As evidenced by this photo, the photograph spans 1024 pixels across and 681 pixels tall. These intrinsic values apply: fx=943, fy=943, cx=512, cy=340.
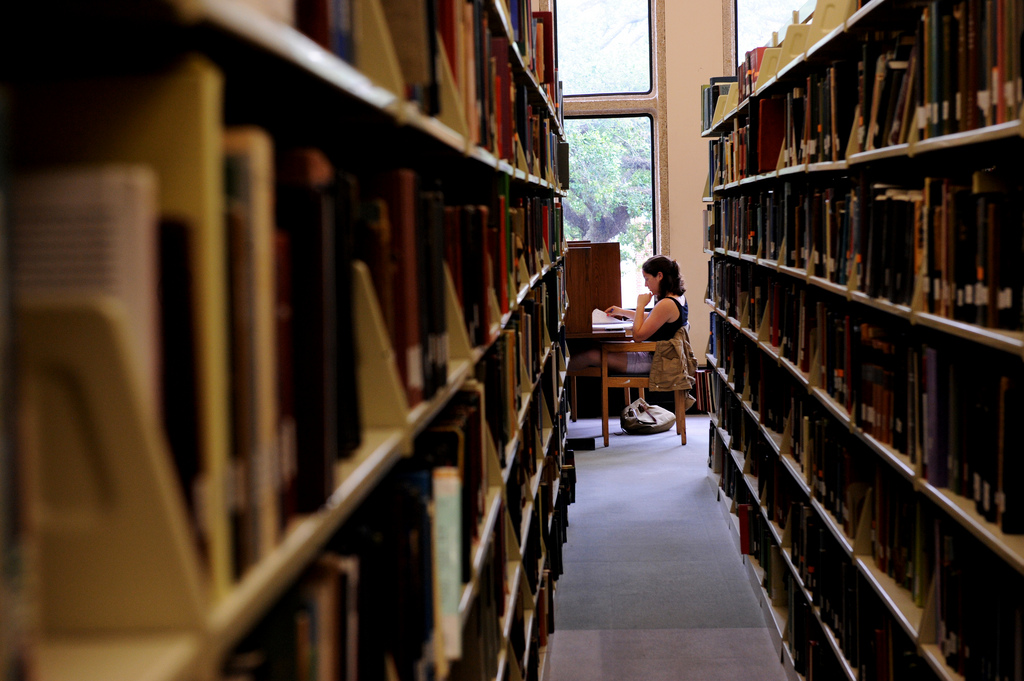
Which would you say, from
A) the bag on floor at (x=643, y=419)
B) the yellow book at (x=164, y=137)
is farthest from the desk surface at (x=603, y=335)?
the yellow book at (x=164, y=137)

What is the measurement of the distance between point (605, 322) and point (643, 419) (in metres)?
0.77

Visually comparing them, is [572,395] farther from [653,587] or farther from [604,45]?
[653,587]

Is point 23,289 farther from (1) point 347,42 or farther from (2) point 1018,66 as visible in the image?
(2) point 1018,66

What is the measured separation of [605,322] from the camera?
694 cm

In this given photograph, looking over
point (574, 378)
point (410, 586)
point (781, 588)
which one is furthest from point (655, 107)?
point (410, 586)

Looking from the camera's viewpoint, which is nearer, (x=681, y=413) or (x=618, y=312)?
(x=681, y=413)

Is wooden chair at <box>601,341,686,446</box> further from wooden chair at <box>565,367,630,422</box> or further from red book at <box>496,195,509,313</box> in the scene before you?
red book at <box>496,195,509,313</box>

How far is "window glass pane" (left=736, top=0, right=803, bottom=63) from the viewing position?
7.62 metres

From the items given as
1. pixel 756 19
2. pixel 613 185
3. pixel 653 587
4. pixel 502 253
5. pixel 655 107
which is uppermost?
pixel 756 19

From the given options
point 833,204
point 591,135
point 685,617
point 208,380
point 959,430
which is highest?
point 591,135

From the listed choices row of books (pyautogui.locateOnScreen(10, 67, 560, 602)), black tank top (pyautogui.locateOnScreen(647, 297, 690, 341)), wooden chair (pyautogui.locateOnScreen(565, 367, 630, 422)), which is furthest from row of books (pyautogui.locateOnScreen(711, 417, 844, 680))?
row of books (pyautogui.locateOnScreen(10, 67, 560, 602))

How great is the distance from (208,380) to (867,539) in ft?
7.62

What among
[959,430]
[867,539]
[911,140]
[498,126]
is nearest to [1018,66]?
[911,140]

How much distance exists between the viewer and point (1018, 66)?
1588mm
